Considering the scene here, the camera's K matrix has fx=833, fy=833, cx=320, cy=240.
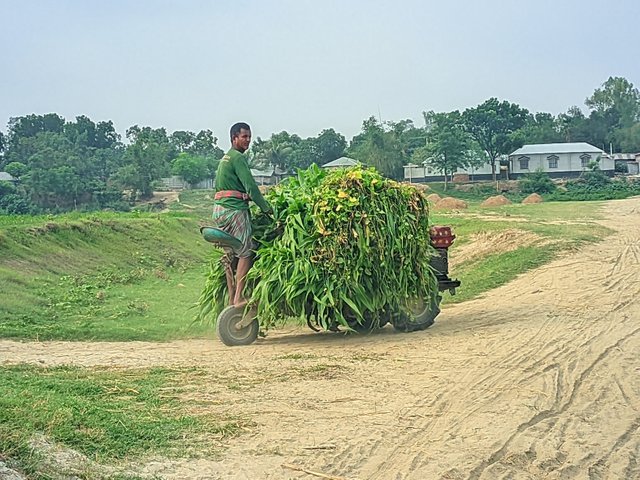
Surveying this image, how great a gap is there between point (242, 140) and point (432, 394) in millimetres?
4582

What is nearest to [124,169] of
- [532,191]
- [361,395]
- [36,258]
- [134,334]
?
[532,191]

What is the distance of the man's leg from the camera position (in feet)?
34.3

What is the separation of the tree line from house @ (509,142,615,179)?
1.55 m

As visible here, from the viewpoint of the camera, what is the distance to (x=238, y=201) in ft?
34.4

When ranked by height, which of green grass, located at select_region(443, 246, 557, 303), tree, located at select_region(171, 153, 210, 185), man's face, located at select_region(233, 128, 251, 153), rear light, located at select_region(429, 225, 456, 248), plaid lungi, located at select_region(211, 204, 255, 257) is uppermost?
tree, located at select_region(171, 153, 210, 185)

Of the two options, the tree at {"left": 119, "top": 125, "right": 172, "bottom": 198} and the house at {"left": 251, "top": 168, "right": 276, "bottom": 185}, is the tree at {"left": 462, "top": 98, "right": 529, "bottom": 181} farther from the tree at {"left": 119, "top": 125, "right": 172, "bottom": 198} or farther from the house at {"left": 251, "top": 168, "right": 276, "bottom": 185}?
the tree at {"left": 119, "top": 125, "right": 172, "bottom": 198}

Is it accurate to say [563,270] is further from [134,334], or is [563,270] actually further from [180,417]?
[180,417]

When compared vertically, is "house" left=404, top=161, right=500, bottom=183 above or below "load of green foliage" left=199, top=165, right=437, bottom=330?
above

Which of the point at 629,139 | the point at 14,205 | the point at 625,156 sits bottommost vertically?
the point at 14,205

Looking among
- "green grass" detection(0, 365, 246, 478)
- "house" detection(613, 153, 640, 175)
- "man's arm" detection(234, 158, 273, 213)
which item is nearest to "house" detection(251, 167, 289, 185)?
"house" detection(613, 153, 640, 175)

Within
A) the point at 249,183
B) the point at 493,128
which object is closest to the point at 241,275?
the point at 249,183

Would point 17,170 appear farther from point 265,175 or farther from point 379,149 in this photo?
point 379,149

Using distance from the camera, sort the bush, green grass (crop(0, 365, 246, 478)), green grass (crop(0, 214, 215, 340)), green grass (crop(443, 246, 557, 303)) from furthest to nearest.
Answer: the bush → green grass (crop(443, 246, 557, 303)) → green grass (crop(0, 214, 215, 340)) → green grass (crop(0, 365, 246, 478))

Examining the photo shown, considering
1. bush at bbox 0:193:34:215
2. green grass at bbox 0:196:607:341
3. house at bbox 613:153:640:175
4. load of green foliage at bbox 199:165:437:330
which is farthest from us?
house at bbox 613:153:640:175
